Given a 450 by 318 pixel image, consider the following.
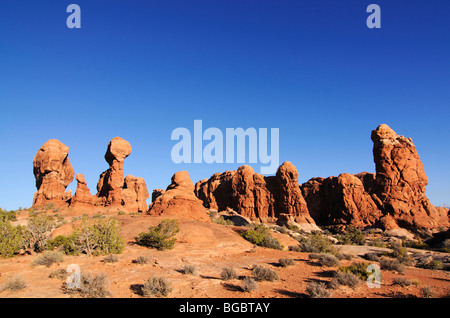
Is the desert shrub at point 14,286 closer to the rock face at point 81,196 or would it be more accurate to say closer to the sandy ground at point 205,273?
the sandy ground at point 205,273

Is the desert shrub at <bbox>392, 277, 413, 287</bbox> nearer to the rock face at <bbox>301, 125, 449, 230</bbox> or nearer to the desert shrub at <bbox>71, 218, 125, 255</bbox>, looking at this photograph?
the desert shrub at <bbox>71, 218, 125, 255</bbox>

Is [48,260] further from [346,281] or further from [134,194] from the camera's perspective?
[134,194]

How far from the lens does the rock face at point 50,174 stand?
42.1 m

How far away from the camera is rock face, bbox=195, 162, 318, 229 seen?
51.2m

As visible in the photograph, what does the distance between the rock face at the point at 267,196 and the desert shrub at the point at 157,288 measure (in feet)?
143

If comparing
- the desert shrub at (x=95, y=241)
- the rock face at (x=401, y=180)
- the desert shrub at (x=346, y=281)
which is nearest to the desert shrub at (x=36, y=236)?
the desert shrub at (x=95, y=241)

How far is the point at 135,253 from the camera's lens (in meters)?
14.6

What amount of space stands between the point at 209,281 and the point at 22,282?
235 inches

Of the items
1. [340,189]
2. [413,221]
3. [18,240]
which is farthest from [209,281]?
[340,189]

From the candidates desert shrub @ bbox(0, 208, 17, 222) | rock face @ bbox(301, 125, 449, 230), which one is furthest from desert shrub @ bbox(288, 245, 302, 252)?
rock face @ bbox(301, 125, 449, 230)

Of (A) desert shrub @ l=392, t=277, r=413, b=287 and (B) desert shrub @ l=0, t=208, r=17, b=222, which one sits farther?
(B) desert shrub @ l=0, t=208, r=17, b=222

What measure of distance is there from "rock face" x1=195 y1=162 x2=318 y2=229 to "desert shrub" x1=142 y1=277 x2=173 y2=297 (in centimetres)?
4349

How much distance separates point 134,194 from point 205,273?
45.2 metres
